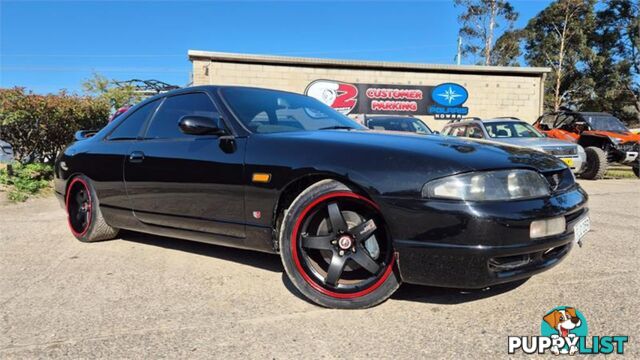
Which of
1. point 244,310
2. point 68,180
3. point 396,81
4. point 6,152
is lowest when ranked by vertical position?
point 244,310

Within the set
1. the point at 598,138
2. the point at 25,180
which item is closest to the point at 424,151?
the point at 25,180

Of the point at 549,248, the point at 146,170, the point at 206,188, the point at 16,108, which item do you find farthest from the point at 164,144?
the point at 16,108

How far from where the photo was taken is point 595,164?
10.6m

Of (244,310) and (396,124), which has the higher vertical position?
(396,124)

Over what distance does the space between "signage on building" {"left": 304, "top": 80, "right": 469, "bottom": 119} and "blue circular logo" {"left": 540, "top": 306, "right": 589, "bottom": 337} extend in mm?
13486

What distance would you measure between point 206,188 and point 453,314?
175 centimetres

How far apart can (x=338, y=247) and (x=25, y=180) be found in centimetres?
725

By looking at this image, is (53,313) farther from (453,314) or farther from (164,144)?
(453,314)

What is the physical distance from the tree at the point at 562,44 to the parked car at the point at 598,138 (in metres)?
23.5

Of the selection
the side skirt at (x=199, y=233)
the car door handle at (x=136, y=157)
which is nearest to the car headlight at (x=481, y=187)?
the side skirt at (x=199, y=233)

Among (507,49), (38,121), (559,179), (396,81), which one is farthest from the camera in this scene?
(507,49)

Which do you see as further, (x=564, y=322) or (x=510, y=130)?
(x=510, y=130)

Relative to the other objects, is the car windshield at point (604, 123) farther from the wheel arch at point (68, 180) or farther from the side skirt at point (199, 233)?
the wheel arch at point (68, 180)

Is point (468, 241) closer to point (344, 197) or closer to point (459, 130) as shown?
point (344, 197)
